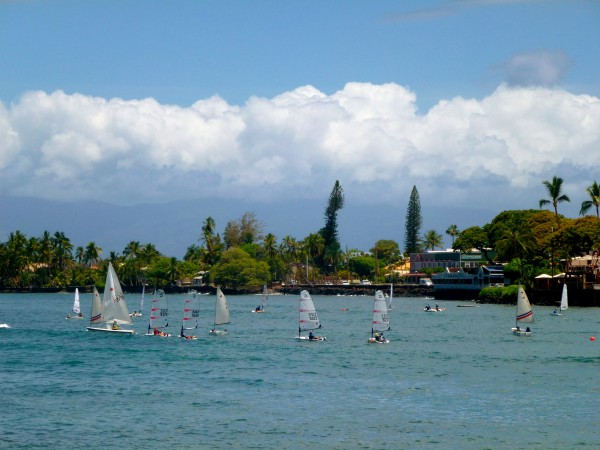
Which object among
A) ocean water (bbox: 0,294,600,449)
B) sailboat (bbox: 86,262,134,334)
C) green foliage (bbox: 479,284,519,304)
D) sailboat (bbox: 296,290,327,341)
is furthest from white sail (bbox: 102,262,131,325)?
green foliage (bbox: 479,284,519,304)

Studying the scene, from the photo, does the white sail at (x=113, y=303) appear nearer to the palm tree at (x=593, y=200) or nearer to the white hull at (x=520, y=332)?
the white hull at (x=520, y=332)

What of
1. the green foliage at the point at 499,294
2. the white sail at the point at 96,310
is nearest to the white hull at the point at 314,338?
the white sail at the point at 96,310

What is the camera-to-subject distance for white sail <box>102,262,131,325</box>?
78.4 meters

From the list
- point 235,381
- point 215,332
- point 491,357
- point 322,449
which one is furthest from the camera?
point 215,332

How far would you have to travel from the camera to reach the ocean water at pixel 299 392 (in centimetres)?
3769

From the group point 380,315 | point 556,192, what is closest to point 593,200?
point 556,192

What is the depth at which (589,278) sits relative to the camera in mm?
144000

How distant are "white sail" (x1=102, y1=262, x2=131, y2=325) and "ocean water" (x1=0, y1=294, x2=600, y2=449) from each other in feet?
5.96

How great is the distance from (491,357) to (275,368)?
55.7 ft

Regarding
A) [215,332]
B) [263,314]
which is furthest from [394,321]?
[215,332]

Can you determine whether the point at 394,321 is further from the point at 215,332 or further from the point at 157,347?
the point at 157,347

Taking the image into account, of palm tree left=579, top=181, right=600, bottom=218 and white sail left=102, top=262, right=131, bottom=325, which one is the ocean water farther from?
palm tree left=579, top=181, right=600, bottom=218

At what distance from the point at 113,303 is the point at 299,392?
35408 mm

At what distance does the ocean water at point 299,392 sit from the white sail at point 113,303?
71.5 inches
